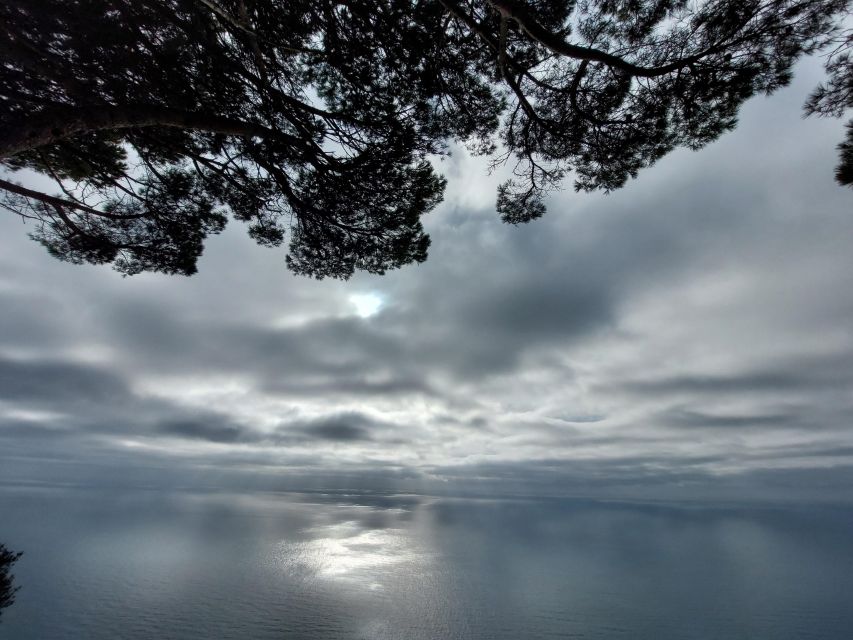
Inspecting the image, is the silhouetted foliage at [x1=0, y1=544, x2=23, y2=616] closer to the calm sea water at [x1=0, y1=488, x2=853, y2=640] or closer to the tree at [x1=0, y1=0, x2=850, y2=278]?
the tree at [x1=0, y1=0, x2=850, y2=278]

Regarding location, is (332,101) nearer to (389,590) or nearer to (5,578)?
(5,578)

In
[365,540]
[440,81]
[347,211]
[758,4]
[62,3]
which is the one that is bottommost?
[365,540]

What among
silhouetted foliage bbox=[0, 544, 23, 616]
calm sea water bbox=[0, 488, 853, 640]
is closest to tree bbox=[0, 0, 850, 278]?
silhouetted foliage bbox=[0, 544, 23, 616]

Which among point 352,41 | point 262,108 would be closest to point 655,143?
point 352,41

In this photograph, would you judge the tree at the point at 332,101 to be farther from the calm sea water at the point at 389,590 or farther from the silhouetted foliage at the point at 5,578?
the calm sea water at the point at 389,590

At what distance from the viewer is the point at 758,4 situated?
5.61m

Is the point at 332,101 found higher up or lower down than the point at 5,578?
higher up

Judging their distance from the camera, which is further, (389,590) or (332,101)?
(389,590)

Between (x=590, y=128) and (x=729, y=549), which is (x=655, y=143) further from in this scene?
(x=729, y=549)

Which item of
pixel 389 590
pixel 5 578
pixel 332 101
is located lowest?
pixel 389 590

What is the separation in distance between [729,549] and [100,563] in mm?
261687

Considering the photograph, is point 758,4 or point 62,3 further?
point 62,3

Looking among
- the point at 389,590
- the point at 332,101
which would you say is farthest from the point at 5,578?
the point at 389,590

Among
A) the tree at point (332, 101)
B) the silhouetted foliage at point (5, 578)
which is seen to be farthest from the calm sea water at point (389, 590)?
the tree at point (332, 101)
